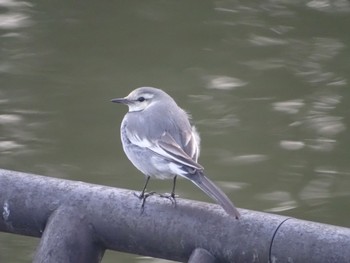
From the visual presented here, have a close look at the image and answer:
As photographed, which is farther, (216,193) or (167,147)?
(167,147)

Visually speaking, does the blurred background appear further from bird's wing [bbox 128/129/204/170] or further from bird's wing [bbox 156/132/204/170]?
bird's wing [bbox 156/132/204/170]

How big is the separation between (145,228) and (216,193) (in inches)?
16.4

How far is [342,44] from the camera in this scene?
961 centimetres

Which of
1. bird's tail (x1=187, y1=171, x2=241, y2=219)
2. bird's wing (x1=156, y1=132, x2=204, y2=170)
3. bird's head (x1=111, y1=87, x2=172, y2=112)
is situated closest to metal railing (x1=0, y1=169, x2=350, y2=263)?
bird's tail (x1=187, y1=171, x2=241, y2=219)

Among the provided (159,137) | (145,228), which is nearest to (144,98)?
(159,137)

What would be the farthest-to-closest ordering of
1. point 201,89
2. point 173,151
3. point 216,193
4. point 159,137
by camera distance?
point 201,89
point 159,137
point 173,151
point 216,193

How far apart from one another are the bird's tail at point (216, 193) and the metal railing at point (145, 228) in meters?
0.02

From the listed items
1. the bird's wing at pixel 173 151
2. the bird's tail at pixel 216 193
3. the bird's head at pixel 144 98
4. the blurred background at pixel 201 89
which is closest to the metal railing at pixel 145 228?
the bird's tail at pixel 216 193

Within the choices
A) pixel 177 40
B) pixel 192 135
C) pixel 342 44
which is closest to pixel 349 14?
pixel 342 44

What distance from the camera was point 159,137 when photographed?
14.9 feet

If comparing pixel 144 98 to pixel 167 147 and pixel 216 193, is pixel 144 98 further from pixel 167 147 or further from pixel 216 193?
pixel 216 193

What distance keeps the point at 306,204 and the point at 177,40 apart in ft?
9.83

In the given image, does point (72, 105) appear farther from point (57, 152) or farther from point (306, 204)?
point (306, 204)

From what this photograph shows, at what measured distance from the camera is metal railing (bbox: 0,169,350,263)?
3.01 metres
